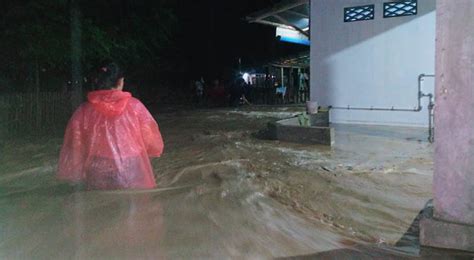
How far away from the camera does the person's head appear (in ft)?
15.1

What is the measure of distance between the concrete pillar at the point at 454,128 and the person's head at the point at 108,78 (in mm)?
2837

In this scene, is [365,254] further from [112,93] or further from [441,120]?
[112,93]

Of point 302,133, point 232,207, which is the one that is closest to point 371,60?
point 302,133

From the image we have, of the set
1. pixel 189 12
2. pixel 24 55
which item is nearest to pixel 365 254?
pixel 24 55

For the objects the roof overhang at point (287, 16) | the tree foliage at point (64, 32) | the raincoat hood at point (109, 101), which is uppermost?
the roof overhang at point (287, 16)

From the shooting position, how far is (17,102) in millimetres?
12719

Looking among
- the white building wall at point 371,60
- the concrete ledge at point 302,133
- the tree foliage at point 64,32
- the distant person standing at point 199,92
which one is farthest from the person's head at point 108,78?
the distant person standing at point 199,92

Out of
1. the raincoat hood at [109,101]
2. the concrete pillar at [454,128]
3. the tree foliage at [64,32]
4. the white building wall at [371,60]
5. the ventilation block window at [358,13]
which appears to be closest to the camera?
the concrete pillar at [454,128]

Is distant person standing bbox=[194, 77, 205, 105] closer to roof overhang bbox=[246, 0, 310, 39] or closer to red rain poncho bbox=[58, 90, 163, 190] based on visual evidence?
roof overhang bbox=[246, 0, 310, 39]

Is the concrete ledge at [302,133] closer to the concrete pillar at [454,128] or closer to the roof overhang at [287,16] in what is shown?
the roof overhang at [287,16]

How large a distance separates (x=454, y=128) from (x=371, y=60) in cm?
969

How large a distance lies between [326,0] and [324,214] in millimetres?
9895

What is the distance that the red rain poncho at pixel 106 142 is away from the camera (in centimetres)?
458

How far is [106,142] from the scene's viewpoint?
15.0ft
